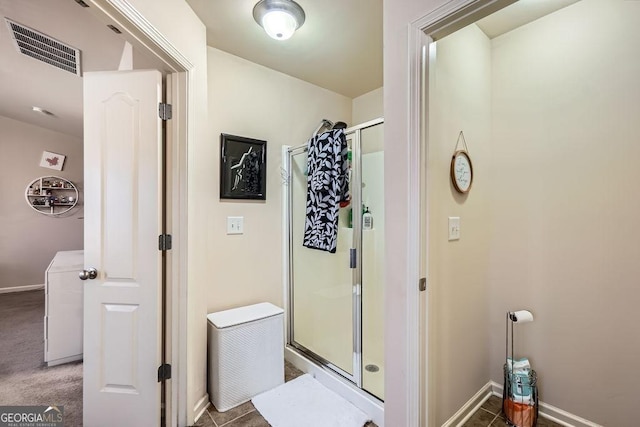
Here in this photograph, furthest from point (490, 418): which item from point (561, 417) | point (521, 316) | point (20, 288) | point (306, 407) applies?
point (20, 288)

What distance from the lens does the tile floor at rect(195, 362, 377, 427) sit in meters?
1.63

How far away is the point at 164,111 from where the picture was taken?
62.1 inches

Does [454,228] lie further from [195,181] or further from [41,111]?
[41,111]

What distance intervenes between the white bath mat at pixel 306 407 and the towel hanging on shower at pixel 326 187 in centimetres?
99

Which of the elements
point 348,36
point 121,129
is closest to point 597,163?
point 348,36

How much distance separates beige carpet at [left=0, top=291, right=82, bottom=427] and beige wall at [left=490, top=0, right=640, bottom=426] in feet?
9.37

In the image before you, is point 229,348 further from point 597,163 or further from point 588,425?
point 597,163

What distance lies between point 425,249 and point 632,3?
1.67 meters

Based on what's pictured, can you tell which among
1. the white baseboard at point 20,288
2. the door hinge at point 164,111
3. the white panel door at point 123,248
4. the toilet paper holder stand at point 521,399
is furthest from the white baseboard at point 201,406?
the white baseboard at point 20,288

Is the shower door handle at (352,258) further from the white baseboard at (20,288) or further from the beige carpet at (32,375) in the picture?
the white baseboard at (20,288)

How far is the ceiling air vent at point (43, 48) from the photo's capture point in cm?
188

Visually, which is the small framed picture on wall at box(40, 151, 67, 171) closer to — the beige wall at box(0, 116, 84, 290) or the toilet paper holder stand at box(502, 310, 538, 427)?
the beige wall at box(0, 116, 84, 290)

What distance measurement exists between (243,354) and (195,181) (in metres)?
1.16

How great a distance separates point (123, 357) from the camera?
60.9 inches
